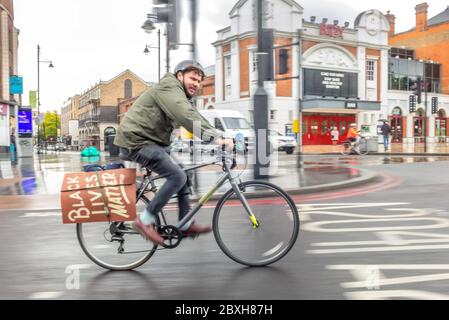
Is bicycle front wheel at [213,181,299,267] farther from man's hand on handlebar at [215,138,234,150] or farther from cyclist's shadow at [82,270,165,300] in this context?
cyclist's shadow at [82,270,165,300]

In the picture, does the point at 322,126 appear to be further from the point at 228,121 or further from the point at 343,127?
the point at 228,121

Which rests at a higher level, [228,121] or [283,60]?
[283,60]

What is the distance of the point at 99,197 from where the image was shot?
3834 millimetres

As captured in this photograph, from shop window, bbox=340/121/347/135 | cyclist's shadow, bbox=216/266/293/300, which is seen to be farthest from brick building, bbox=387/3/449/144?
cyclist's shadow, bbox=216/266/293/300

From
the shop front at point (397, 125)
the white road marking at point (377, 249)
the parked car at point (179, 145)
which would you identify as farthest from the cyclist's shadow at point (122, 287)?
the shop front at point (397, 125)

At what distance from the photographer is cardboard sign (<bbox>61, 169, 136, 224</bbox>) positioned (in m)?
3.84

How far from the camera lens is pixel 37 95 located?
3691 centimetres

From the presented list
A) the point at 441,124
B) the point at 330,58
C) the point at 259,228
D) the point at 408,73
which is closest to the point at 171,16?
the point at 259,228

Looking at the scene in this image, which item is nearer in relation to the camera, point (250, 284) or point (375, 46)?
point (250, 284)

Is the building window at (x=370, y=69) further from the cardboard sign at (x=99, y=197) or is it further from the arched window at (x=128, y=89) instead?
the cardboard sign at (x=99, y=197)

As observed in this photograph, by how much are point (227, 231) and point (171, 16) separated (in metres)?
6.30
